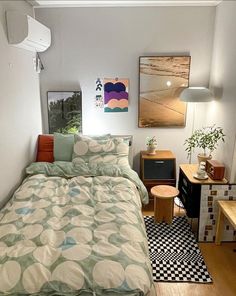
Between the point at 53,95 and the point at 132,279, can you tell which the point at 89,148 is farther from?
the point at 132,279

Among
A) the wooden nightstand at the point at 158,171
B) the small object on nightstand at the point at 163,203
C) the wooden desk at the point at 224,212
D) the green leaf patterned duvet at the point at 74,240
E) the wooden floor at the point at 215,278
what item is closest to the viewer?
the green leaf patterned duvet at the point at 74,240

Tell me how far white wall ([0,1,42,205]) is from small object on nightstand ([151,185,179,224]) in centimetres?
148

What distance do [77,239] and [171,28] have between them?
2.77 m

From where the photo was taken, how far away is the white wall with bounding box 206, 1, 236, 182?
280cm

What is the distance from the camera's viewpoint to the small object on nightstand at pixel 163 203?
3.02m

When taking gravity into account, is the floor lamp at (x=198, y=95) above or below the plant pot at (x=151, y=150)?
above

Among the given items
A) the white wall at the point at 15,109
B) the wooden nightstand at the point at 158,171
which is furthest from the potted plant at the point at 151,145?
the white wall at the point at 15,109

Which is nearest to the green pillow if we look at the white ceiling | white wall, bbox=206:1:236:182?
the white ceiling

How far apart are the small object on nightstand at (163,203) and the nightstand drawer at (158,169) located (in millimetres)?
353

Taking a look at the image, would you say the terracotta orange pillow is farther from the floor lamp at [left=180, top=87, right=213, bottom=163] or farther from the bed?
the floor lamp at [left=180, top=87, right=213, bottom=163]

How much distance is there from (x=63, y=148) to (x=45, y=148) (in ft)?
0.87

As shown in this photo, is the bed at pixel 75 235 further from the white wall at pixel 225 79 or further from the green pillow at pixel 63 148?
the white wall at pixel 225 79

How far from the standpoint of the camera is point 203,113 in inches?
145

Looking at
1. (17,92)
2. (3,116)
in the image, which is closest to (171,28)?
(17,92)
